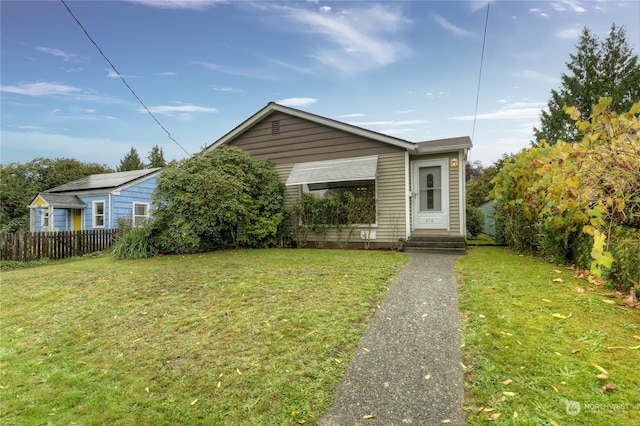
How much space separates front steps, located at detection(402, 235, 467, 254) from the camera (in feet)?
26.9

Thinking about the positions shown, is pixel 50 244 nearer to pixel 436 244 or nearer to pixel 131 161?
pixel 436 244

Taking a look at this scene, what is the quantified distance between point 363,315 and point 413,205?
6728 millimetres

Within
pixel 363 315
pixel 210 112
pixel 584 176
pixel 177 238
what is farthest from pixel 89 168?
pixel 584 176

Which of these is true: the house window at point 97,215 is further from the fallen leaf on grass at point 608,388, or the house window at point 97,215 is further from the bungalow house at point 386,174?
the fallen leaf on grass at point 608,388

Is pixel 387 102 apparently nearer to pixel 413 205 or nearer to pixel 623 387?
pixel 413 205

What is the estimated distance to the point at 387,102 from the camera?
14.1 m

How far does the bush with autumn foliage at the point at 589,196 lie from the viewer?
2.37 m

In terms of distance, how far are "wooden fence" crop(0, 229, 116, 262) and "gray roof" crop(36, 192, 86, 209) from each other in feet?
18.4

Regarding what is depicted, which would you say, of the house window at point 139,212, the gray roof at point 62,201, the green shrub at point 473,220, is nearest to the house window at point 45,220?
the gray roof at point 62,201

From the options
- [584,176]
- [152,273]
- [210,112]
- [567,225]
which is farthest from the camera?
[210,112]

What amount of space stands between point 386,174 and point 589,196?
684cm

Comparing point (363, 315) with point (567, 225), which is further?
point (567, 225)

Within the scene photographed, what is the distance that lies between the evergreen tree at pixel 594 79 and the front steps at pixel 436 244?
2280 cm

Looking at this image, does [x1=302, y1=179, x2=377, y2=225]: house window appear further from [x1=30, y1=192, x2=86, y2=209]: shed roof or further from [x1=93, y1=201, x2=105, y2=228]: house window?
[x1=30, y1=192, x2=86, y2=209]: shed roof
